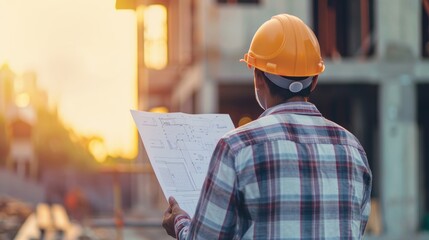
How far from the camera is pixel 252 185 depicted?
286 centimetres

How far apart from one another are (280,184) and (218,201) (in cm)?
17

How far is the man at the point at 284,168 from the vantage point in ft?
9.41

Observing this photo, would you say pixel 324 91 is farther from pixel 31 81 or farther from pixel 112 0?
pixel 31 81

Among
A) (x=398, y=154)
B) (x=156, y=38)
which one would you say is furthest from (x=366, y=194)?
(x=156, y=38)

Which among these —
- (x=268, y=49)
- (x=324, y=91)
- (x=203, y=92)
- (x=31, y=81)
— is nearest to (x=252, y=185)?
(x=268, y=49)

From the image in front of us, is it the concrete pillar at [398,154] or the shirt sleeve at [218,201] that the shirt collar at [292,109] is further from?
the concrete pillar at [398,154]

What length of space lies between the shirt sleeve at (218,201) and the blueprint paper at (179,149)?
294 mm

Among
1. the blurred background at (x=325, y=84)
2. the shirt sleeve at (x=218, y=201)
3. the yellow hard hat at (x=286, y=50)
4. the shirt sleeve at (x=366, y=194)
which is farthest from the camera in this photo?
the blurred background at (x=325, y=84)

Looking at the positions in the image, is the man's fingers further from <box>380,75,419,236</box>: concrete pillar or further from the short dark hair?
<box>380,75,419,236</box>: concrete pillar

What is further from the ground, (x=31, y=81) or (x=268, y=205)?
(x=268, y=205)

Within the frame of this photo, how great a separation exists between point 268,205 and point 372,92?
75.8ft

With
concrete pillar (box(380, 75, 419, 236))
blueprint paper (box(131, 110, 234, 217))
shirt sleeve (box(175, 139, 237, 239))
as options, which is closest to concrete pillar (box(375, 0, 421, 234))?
concrete pillar (box(380, 75, 419, 236))

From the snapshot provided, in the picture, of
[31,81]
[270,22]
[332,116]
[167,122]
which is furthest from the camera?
[31,81]

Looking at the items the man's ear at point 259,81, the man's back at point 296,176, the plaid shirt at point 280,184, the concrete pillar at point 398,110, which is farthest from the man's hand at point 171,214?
the concrete pillar at point 398,110
